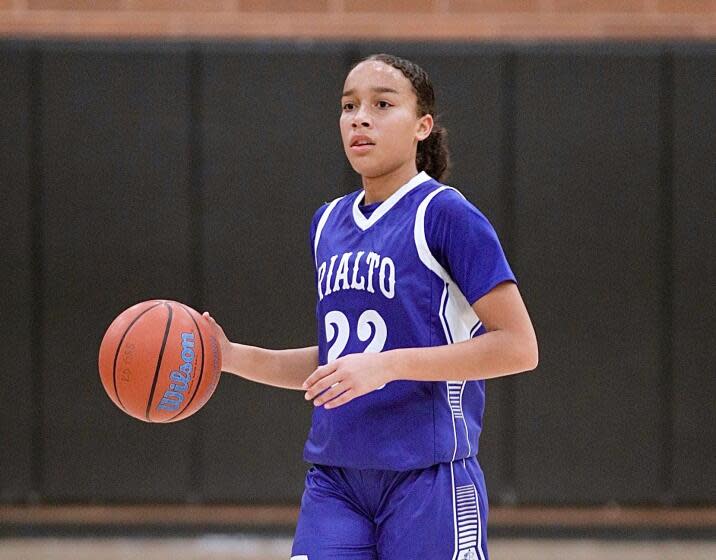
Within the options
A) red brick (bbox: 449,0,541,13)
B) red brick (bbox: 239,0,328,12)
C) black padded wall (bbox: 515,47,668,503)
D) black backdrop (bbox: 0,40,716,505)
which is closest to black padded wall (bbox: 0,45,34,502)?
black backdrop (bbox: 0,40,716,505)

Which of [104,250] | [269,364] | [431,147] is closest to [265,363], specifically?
[269,364]

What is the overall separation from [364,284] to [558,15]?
→ 4150 mm

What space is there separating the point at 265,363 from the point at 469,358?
0.63 m

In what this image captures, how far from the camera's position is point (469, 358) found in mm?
2238

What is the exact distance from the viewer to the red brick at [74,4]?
607 centimetres

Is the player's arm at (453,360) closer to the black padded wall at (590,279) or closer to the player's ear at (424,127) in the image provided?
the player's ear at (424,127)

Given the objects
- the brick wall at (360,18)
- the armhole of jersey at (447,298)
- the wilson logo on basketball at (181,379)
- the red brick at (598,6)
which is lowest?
the wilson logo on basketball at (181,379)

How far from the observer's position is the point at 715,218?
606 centimetres

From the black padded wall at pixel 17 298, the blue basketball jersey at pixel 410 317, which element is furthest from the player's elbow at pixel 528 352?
the black padded wall at pixel 17 298

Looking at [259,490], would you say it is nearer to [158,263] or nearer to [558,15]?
[158,263]

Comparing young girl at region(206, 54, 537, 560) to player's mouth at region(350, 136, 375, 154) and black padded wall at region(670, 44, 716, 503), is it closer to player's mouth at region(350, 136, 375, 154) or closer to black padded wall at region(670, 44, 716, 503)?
player's mouth at region(350, 136, 375, 154)

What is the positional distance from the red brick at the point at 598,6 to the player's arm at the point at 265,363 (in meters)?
4.01

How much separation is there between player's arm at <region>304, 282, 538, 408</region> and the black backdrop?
3.78 meters

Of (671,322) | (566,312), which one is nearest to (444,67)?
(566,312)
